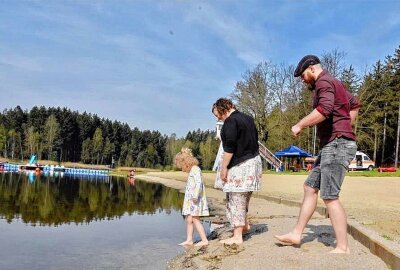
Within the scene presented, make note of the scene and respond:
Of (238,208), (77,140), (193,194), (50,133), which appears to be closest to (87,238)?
(193,194)

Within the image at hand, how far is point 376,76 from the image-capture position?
5059 centimetres

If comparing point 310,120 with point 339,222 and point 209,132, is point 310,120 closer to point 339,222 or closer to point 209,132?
point 339,222

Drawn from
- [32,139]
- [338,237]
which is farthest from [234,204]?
[32,139]

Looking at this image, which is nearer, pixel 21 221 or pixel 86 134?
pixel 21 221

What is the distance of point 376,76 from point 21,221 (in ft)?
159

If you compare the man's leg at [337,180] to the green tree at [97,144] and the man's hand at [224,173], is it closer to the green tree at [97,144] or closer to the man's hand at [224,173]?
the man's hand at [224,173]

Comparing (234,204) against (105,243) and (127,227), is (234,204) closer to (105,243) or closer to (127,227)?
(105,243)

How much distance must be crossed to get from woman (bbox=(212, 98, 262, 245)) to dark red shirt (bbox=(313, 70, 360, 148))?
1186 millimetres

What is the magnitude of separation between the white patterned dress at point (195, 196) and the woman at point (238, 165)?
2.96 feet

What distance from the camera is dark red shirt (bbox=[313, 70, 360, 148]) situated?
4.55 meters

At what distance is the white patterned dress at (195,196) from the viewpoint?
21.6 ft

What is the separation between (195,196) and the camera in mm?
6574

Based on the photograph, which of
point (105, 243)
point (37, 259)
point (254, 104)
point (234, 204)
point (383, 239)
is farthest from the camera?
point (254, 104)

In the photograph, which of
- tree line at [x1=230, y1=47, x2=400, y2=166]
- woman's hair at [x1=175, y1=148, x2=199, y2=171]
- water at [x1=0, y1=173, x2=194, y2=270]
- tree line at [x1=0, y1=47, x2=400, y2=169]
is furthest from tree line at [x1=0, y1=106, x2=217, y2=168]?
woman's hair at [x1=175, y1=148, x2=199, y2=171]
